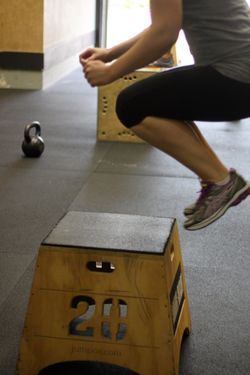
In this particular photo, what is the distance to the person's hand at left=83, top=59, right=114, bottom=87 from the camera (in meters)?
1.99

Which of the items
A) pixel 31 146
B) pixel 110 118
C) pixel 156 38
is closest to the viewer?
pixel 156 38

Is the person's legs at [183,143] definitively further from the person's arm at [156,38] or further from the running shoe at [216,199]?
the person's arm at [156,38]

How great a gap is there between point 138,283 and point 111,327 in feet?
0.49

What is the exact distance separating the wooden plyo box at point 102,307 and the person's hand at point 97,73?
1.68 feet

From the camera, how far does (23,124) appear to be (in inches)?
Result: 205

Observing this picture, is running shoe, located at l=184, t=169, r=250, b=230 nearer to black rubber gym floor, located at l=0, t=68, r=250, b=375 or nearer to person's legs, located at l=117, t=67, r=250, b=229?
person's legs, located at l=117, t=67, r=250, b=229

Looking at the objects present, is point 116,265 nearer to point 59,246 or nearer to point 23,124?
point 59,246

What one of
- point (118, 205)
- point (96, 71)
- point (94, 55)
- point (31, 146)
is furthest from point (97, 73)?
point (31, 146)

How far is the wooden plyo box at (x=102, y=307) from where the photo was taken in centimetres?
170

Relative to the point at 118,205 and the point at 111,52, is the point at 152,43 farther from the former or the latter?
the point at 118,205

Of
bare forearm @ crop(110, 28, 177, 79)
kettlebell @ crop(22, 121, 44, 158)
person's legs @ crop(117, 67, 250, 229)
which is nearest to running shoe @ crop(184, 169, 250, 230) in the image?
person's legs @ crop(117, 67, 250, 229)

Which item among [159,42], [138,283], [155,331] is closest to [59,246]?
[138,283]

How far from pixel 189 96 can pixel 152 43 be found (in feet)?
0.63

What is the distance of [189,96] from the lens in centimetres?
192
